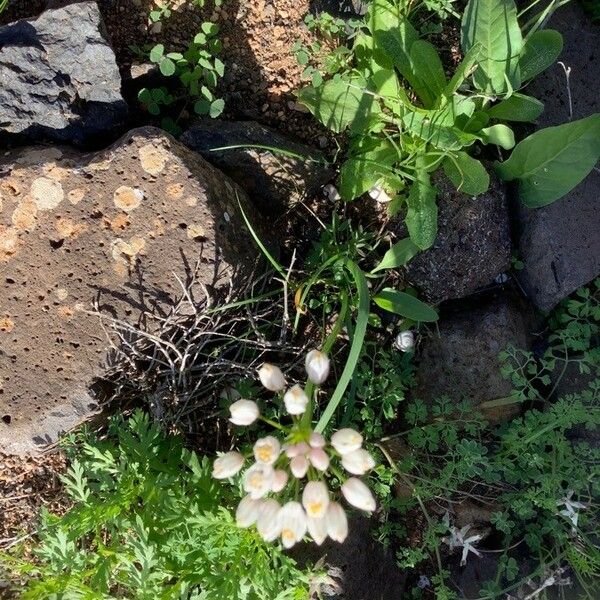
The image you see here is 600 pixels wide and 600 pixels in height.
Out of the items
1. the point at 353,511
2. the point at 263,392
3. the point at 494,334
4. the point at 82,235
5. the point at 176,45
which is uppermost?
the point at 176,45

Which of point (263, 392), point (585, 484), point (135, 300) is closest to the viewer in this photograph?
point (135, 300)

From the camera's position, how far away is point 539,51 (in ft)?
9.27

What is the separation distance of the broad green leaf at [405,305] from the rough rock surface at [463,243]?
0.53 feet

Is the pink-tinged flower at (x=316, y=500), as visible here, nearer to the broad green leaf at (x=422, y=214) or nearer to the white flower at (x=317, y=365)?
the white flower at (x=317, y=365)

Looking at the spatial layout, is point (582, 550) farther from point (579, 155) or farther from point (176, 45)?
point (176, 45)

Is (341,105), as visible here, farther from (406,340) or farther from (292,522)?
(292,522)

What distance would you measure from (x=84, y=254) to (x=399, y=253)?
1.20 m

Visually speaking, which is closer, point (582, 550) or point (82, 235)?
point (82, 235)

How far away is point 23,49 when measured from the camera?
8.88 ft

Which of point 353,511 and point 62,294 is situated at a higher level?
point 62,294

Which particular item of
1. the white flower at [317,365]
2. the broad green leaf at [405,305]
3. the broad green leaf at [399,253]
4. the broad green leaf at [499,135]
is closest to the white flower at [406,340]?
the broad green leaf at [405,305]

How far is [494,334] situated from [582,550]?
0.92 metres

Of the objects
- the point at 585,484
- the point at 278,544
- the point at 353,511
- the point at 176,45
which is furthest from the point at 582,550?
the point at 176,45

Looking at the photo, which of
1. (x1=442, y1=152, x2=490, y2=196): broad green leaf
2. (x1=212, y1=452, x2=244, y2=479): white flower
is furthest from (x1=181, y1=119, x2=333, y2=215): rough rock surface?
(x1=212, y1=452, x2=244, y2=479): white flower
